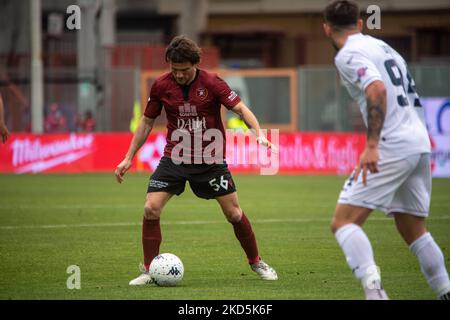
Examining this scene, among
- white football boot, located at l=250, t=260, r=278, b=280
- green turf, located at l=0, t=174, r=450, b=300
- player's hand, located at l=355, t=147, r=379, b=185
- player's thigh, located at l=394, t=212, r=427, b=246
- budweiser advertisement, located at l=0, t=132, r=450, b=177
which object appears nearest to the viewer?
player's hand, located at l=355, t=147, r=379, b=185

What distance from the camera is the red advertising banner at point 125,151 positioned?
86.3 ft

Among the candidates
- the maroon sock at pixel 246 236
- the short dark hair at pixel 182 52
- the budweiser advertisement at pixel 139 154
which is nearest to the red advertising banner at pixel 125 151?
the budweiser advertisement at pixel 139 154

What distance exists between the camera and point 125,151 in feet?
87.6

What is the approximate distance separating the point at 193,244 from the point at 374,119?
591 centimetres

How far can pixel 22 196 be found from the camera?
20312mm

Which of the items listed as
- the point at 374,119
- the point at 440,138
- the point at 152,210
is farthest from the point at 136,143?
the point at 440,138

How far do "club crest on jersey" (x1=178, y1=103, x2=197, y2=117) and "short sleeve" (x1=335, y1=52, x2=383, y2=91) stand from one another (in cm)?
244

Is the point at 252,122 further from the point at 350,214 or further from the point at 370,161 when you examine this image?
the point at 370,161

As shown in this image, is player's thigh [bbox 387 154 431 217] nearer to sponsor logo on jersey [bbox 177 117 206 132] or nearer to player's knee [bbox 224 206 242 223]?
player's knee [bbox 224 206 242 223]

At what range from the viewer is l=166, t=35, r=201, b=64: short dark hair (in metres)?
9.53

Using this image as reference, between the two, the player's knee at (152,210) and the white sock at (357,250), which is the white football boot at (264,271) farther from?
the white sock at (357,250)

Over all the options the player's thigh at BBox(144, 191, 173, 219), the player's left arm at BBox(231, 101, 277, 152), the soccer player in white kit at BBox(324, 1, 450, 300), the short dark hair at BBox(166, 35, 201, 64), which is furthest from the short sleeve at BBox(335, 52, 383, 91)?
the player's thigh at BBox(144, 191, 173, 219)

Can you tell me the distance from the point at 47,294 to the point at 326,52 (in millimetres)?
33517
